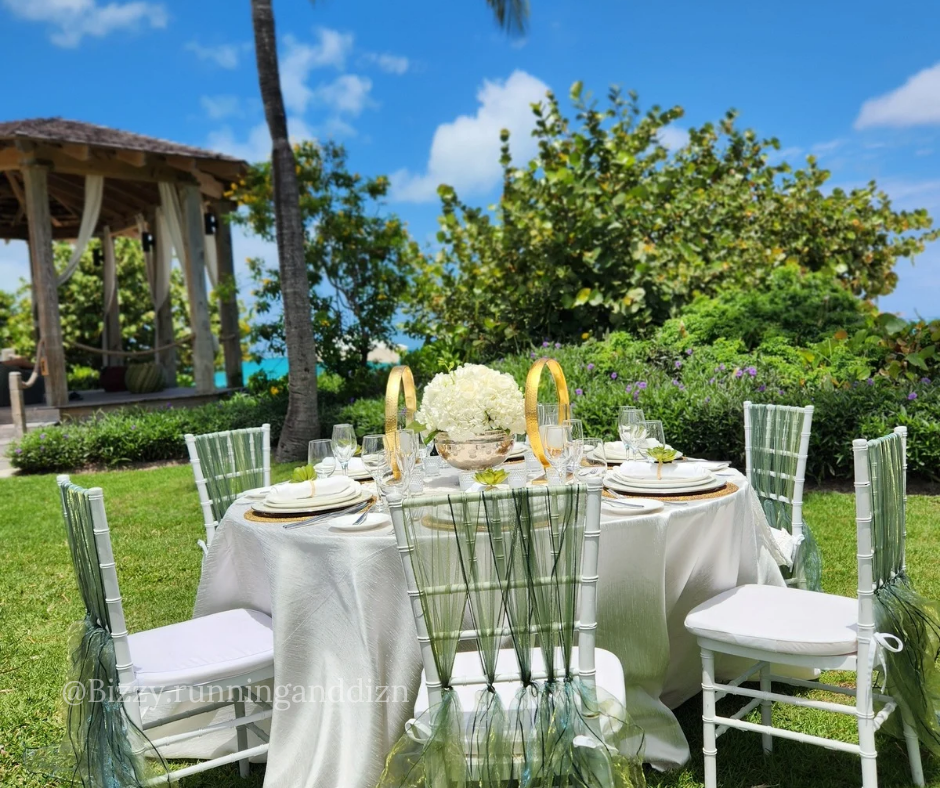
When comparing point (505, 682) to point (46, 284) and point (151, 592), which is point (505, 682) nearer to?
point (151, 592)

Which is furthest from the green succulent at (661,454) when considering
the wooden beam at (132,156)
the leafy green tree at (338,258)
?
the wooden beam at (132,156)

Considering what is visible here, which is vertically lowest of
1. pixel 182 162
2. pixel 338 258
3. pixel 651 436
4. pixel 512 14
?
pixel 651 436

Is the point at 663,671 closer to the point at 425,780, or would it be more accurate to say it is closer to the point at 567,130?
the point at 425,780

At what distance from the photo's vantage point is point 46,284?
10.3 meters

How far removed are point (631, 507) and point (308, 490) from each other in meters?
1.13

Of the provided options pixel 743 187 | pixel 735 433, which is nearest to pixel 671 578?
pixel 735 433

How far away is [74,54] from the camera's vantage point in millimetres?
32406

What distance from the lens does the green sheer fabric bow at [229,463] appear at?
351cm

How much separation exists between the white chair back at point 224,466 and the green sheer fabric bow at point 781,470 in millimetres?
2239

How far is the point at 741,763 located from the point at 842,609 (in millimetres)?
674

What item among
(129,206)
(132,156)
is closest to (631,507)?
(132,156)

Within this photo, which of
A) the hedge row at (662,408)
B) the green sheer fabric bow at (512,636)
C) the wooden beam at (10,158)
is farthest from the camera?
the wooden beam at (10,158)

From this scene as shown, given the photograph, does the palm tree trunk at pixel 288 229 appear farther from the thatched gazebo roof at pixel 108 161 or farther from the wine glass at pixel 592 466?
the wine glass at pixel 592 466

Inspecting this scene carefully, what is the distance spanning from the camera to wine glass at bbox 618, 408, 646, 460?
3.00 metres
